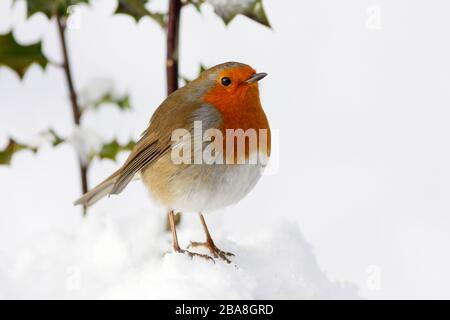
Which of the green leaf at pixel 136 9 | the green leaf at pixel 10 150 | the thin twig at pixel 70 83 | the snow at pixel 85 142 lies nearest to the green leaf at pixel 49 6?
the thin twig at pixel 70 83

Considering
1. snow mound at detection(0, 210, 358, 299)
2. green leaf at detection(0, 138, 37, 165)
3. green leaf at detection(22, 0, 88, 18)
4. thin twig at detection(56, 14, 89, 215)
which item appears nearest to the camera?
snow mound at detection(0, 210, 358, 299)

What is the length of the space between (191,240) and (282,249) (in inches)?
10.6

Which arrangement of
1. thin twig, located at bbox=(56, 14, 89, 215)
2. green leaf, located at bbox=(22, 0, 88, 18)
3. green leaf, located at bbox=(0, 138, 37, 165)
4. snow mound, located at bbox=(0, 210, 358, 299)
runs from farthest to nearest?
green leaf, located at bbox=(0, 138, 37, 165) → thin twig, located at bbox=(56, 14, 89, 215) → green leaf, located at bbox=(22, 0, 88, 18) → snow mound, located at bbox=(0, 210, 358, 299)

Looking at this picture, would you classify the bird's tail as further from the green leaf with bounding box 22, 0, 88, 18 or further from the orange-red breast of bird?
the green leaf with bounding box 22, 0, 88, 18

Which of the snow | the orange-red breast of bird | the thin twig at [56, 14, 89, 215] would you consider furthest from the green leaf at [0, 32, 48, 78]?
the orange-red breast of bird

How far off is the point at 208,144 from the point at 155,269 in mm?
345

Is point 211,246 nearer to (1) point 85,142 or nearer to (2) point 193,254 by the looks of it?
(2) point 193,254

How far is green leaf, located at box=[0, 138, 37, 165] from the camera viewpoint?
7.88 feet

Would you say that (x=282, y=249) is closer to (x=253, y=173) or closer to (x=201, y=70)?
(x=253, y=173)

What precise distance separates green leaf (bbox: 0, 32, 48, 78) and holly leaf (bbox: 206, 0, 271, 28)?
71 centimetres

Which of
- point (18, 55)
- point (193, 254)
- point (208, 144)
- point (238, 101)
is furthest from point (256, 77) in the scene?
point (18, 55)

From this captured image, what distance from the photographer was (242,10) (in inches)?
72.9

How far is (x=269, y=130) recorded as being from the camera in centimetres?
197
